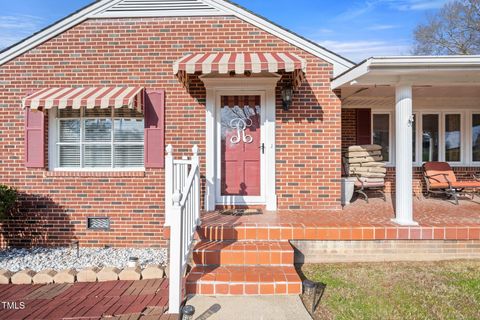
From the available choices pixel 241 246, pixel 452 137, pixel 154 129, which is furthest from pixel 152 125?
pixel 452 137

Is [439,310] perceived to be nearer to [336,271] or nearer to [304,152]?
[336,271]

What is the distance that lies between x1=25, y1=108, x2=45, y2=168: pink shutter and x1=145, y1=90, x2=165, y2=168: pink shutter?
2217mm

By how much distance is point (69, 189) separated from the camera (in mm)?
6762

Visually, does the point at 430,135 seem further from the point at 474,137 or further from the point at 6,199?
the point at 6,199

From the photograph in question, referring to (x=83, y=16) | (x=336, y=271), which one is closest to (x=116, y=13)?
(x=83, y=16)

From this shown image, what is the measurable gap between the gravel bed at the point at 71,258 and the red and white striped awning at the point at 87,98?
114 inches

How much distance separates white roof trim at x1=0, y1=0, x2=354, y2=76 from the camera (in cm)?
670

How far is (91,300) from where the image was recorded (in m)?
4.29

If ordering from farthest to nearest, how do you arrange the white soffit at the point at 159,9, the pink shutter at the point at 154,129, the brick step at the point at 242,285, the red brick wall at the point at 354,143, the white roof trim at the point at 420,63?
1. the red brick wall at the point at 354,143
2. the white soffit at the point at 159,9
3. the pink shutter at the point at 154,129
4. the white roof trim at the point at 420,63
5. the brick step at the point at 242,285

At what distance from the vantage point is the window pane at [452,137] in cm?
935

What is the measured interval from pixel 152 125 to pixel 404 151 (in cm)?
491

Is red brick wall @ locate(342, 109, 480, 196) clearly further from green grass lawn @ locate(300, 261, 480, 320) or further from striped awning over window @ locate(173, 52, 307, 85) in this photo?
green grass lawn @ locate(300, 261, 480, 320)

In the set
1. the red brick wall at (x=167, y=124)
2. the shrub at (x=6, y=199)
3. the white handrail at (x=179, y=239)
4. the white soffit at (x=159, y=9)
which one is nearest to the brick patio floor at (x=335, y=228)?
the white handrail at (x=179, y=239)

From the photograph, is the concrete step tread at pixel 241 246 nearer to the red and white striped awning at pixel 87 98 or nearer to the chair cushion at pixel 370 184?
the red and white striped awning at pixel 87 98
